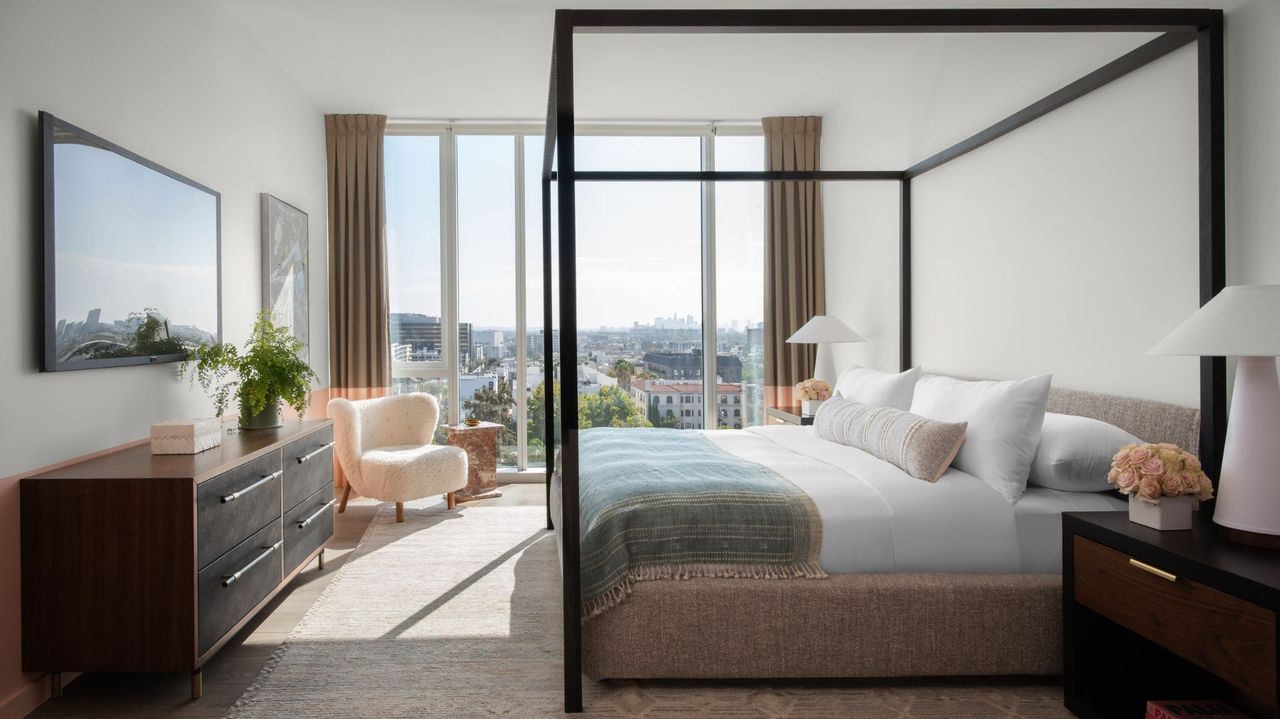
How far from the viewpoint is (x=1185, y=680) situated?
Answer: 6.92ft

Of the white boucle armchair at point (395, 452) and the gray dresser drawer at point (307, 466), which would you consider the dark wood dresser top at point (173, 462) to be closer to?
the gray dresser drawer at point (307, 466)

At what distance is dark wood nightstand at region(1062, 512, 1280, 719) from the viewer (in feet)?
5.21

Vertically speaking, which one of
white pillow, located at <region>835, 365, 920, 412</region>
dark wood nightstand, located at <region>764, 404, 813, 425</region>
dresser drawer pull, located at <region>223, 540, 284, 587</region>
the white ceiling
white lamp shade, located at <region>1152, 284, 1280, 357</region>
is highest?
the white ceiling

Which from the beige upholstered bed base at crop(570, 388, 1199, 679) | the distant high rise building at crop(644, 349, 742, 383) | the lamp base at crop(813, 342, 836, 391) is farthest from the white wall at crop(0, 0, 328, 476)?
the lamp base at crop(813, 342, 836, 391)

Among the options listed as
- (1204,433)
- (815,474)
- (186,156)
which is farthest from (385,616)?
(1204,433)

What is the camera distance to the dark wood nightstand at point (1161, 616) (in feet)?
5.21

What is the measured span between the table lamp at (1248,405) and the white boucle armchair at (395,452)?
3831 millimetres

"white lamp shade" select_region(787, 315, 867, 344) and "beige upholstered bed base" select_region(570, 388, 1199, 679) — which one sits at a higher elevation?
"white lamp shade" select_region(787, 315, 867, 344)

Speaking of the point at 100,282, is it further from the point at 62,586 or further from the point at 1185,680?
the point at 1185,680

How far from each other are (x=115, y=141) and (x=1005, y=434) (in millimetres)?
3419

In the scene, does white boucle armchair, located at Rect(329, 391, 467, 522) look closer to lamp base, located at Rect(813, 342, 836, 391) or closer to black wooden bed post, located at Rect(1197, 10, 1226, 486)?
lamp base, located at Rect(813, 342, 836, 391)

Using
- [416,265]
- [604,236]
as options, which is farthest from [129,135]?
[604,236]

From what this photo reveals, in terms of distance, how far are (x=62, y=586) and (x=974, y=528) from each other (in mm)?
2858

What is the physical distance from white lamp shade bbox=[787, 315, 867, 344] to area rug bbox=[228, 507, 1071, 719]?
2.26 metres
